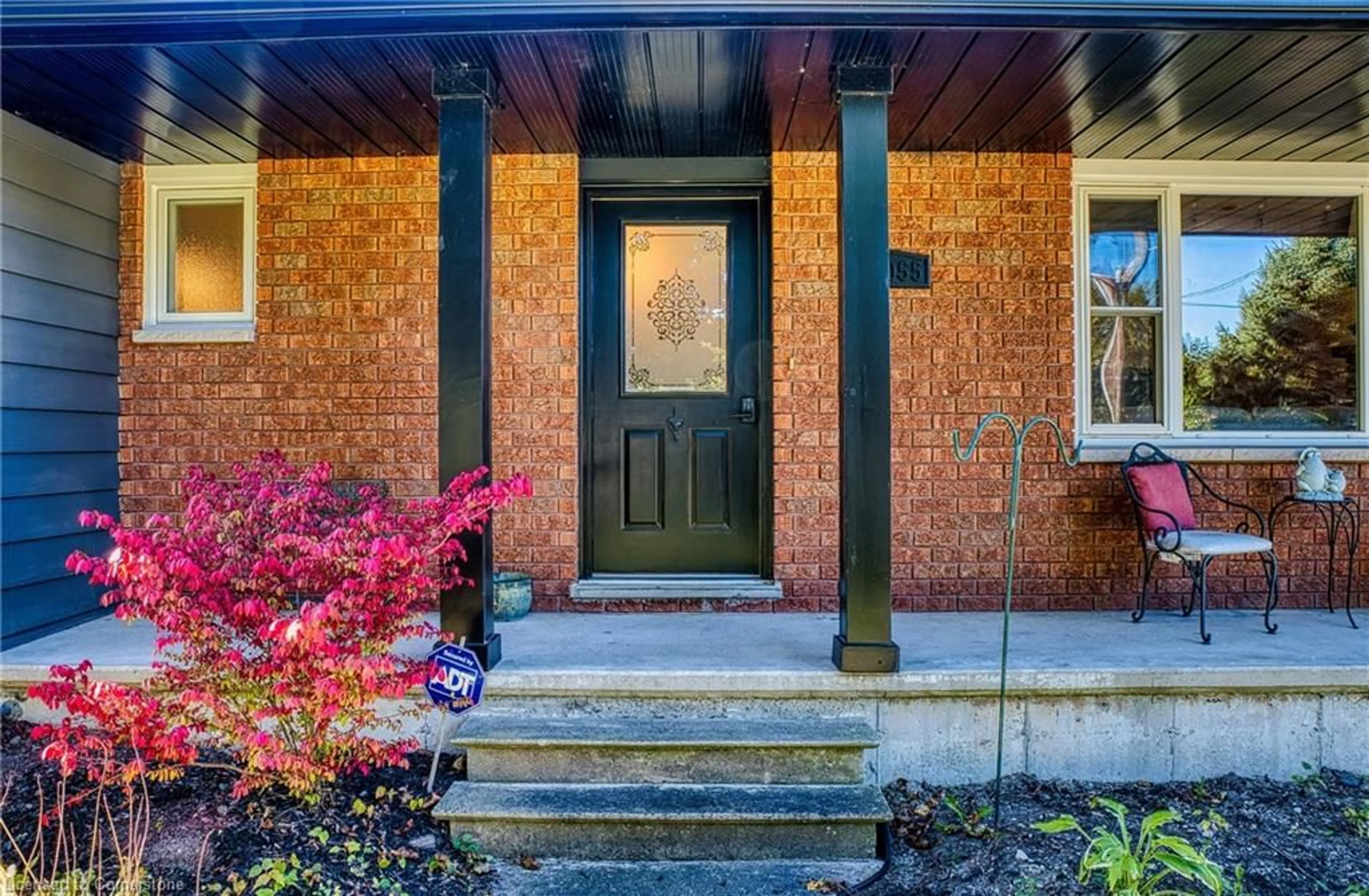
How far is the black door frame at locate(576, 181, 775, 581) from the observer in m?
4.01

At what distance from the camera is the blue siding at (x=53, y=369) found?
Answer: 11.2ft

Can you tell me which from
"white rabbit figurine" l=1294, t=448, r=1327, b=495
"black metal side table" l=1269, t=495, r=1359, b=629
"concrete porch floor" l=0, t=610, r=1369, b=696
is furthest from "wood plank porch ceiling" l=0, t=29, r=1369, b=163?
"concrete porch floor" l=0, t=610, r=1369, b=696

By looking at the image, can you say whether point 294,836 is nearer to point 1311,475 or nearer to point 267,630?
point 267,630

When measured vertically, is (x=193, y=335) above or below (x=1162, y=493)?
above

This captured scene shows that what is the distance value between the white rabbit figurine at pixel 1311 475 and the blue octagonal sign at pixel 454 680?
3.71 metres

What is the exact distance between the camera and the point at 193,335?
403 cm

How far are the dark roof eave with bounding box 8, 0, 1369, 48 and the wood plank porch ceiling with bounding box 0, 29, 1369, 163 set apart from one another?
0.21 feet

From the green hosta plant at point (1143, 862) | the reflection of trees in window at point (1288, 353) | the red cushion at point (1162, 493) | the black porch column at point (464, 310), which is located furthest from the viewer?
the reflection of trees in window at point (1288, 353)

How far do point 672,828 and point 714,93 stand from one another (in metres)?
2.66

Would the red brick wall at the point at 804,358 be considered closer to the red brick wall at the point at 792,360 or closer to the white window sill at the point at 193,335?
the red brick wall at the point at 792,360

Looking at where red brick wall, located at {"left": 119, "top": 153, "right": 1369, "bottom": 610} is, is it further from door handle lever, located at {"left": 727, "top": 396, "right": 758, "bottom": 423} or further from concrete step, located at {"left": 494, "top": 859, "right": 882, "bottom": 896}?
concrete step, located at {"left": 494, "top": 859, "right": 882, "bottom": 896}

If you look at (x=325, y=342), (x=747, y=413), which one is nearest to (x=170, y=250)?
(x=325, y=342)

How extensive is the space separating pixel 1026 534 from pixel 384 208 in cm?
346

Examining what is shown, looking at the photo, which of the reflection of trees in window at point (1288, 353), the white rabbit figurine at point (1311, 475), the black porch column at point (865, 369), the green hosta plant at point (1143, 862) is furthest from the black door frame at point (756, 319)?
the white rabbit figurine at point (1311, 475)
